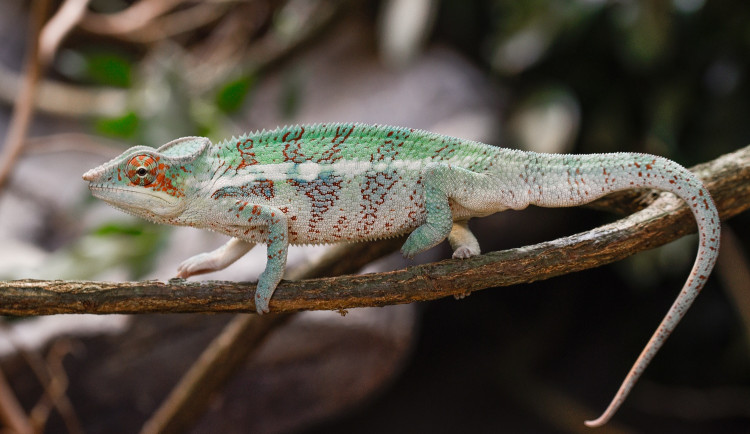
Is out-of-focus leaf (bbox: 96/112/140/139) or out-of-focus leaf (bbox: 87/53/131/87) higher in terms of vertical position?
out-of-focus leaf (bbox: 87/53/131/87)

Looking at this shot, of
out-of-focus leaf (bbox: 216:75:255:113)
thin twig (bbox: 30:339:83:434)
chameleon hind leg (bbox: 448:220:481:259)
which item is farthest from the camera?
out-of-focus leaf (bbox: 216:75:255:113)

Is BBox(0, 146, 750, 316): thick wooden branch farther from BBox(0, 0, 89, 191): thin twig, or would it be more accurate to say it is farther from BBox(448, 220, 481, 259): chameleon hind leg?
BBox(0, 0, 89, 191): thin twig

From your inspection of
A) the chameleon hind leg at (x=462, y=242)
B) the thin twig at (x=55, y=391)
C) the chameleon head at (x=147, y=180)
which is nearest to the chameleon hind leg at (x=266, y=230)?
the chameleon head at (x=147, y=180)

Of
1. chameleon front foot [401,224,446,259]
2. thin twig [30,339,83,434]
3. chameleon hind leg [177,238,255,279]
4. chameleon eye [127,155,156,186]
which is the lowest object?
thin twig [30,339,83,434]

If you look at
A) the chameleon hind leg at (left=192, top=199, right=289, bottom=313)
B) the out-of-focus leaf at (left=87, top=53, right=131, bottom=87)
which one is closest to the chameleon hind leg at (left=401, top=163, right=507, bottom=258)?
the chameleon hind leg at (left=192, top=199, right=289, bottom=313)

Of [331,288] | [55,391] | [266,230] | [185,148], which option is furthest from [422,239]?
[55,391]

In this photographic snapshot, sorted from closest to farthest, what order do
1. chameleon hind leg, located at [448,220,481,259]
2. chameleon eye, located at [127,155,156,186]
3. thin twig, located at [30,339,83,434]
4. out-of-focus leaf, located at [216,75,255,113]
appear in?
1. chameleon eye, located at [127,155,156,186]
2. chameleon hind leg, located at [448,220,481,259]
3. thin twig, located at [30,339,83,434]
4. out-of-focus leaf, located at [216,75,255,113]

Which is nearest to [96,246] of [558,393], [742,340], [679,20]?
[558,393]

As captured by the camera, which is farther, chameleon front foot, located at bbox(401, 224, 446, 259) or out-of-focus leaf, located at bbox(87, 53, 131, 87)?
out-of-focus leaf, located at bbox(87, 53, 131, 87)
